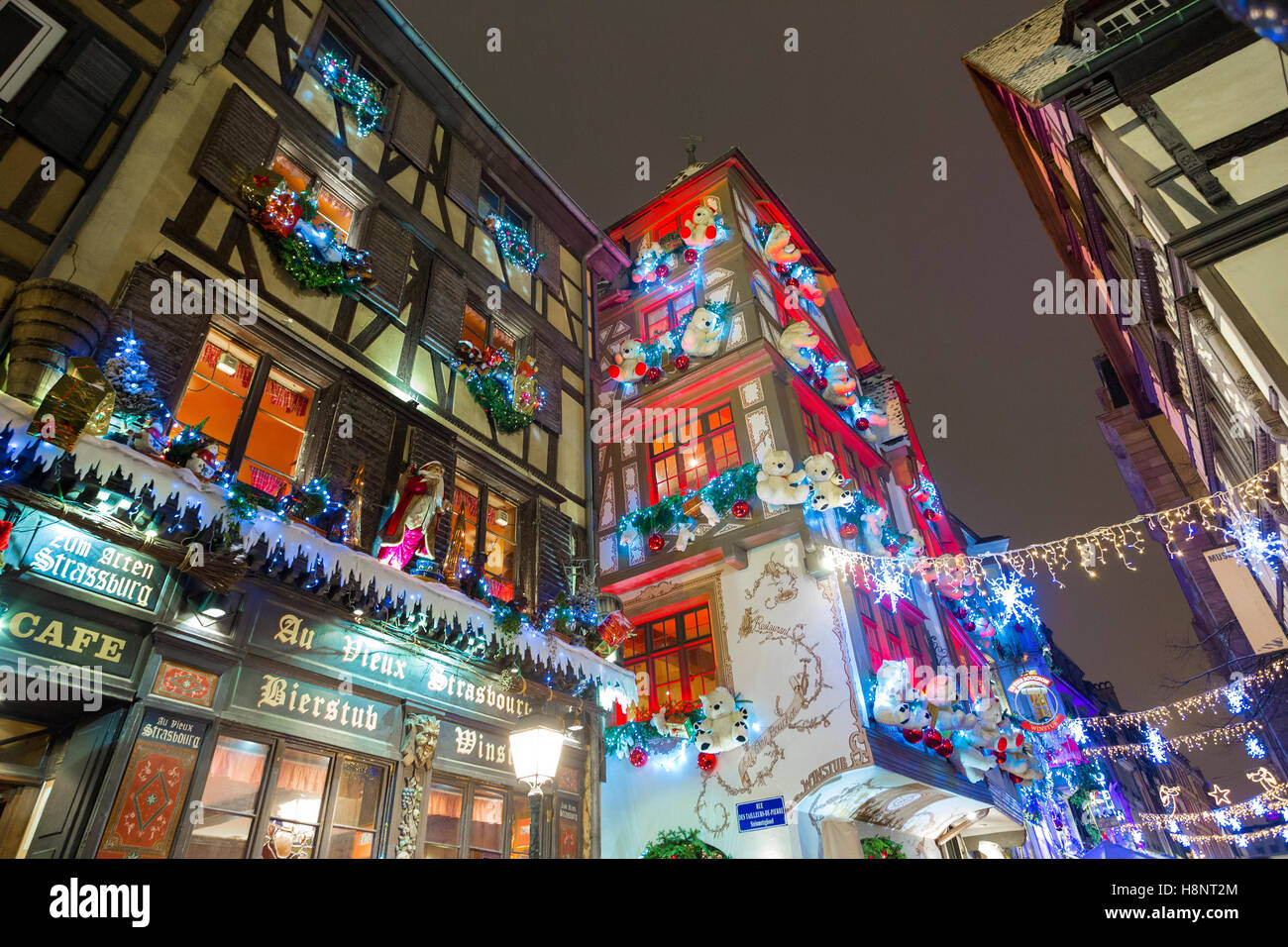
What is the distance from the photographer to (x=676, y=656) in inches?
560

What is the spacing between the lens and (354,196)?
9.83m

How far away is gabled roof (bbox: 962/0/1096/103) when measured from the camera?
35.5 feet

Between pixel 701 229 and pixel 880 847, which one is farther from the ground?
pixel 701 229

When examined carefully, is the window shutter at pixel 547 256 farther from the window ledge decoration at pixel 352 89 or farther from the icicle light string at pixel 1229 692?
the icicle light string at pixel 1229 692

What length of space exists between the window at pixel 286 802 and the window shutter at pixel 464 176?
8937mm

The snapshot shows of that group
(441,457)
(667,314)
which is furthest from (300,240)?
(667,314)

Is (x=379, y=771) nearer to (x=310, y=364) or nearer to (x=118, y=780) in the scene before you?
(x=118, y=780)

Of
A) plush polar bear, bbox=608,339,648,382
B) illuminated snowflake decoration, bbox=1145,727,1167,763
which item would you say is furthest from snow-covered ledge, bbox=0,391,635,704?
illuminated snowflake decoration, bbox=1145,727,1167,763

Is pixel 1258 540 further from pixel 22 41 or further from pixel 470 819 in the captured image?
pixel 22 41

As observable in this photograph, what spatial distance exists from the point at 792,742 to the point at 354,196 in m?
11.1

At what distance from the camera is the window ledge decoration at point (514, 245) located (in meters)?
12.4

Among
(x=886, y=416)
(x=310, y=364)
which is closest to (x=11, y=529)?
(x=310, y=364)

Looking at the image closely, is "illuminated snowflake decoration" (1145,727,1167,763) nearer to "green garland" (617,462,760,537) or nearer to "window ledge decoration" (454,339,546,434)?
"green garland" (617,462,760,537)

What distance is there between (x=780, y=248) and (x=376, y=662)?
17200 millimetres
